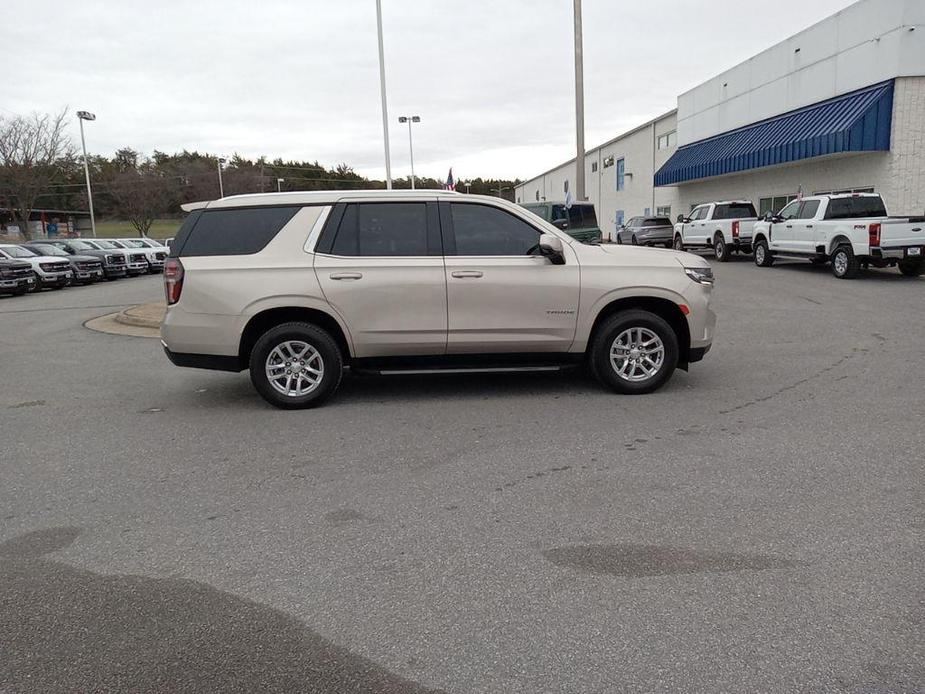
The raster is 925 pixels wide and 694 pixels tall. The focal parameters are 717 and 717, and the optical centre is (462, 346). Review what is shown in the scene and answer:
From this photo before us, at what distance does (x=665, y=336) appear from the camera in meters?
6.85

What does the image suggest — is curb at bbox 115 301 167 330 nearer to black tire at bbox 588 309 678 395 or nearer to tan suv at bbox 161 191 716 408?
tan suv at bbox 161 191 716 408

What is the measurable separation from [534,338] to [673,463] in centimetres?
216

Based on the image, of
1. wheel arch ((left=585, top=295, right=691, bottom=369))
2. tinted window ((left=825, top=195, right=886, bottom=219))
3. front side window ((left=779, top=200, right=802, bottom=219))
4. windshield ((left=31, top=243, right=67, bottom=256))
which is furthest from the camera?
windshield ((left=31, top=243, right=67, bottom=256))

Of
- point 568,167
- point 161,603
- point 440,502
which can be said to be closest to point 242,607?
point 161,603

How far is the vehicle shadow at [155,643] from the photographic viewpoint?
2693 mm

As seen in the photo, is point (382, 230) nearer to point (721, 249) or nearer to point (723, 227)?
point (723, 227)

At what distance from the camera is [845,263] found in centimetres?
1705

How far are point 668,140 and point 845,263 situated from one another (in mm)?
23551

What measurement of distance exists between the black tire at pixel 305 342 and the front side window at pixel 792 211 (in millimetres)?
16387

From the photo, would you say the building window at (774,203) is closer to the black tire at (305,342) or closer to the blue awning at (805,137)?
the blue awning at (805,137)

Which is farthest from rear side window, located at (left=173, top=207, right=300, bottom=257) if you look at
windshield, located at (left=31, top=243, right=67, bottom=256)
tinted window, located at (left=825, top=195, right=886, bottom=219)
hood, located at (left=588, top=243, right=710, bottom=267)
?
windshield, located at (left=31, top=243, right=67, bottom=256)

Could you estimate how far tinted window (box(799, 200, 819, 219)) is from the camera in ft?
59.7

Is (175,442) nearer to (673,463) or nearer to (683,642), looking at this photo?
(673,463)

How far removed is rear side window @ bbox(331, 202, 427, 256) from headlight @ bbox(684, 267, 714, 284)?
8.35 ft
